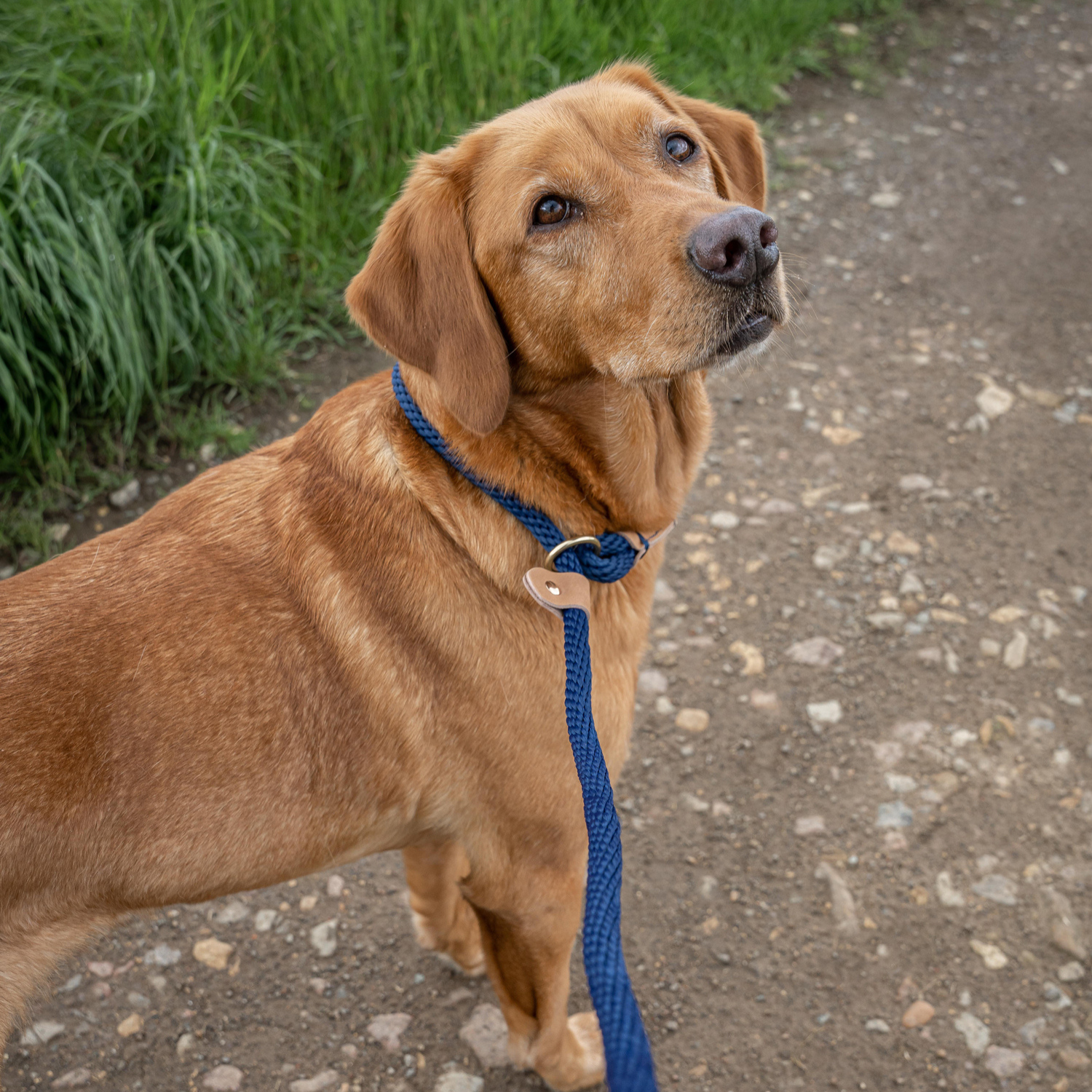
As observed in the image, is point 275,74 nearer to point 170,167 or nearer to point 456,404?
point 170,167

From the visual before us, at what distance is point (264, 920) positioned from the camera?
2877 mm

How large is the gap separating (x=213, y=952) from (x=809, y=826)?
5.83 ft

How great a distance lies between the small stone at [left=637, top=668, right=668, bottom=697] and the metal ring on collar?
1.42 m

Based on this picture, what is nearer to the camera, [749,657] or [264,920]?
[264,920]

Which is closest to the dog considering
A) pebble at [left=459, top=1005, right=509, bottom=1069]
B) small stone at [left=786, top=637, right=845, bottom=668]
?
pebble at [left=459, top=1005, right=509, bottom=1069]

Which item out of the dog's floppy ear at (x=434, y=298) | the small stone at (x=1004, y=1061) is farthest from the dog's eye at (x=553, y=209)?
the small stone at (x=1004, y=1061)

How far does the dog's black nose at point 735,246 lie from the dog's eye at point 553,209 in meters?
0.30

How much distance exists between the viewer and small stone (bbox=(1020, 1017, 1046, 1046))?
2.43m

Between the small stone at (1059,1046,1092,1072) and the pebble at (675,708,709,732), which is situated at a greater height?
the pebble at (675,708,709,732)

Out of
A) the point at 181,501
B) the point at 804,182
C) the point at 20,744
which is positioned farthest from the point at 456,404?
the point at 804,182

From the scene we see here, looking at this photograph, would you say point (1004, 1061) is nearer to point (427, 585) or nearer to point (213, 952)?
point (427, 585)

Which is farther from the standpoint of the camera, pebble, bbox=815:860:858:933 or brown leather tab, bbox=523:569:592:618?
pebble, bbox=815:860:858:933

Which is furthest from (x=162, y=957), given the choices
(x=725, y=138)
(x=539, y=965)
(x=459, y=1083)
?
(x=725, y=138)

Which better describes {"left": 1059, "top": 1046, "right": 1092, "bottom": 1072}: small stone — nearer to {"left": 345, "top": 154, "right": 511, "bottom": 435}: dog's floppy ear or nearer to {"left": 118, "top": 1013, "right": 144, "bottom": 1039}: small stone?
{"left": 345, "top": 154, "right": 511, "bottom": 435}: dog's floppy ear
